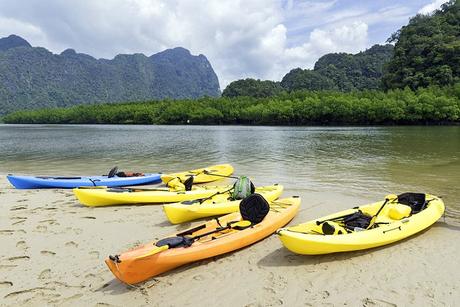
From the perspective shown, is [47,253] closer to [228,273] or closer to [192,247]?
[192,247]

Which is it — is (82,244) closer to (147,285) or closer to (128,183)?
(147,285)

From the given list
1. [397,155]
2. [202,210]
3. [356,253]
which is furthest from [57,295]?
[397,155]

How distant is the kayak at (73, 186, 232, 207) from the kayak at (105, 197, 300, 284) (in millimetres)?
2532

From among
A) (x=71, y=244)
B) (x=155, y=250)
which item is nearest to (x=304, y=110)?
(x=71, y=244)

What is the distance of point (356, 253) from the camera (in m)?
6.25

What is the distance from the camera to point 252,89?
113062 millimetres

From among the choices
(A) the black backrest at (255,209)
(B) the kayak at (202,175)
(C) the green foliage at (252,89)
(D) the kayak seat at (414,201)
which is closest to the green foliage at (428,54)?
(C) the green foliage at (252,89)

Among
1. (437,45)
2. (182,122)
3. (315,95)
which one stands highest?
(437,45)

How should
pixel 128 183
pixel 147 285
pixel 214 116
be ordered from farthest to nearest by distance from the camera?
Result: pixel 214 116, pixel 128 183, pixel 147 285

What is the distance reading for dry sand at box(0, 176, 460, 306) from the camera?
4816mm

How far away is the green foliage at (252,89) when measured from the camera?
4382 inches

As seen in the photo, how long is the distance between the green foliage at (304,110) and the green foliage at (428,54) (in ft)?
24.4

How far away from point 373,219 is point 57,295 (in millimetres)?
5688

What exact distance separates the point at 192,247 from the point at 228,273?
0.70m
